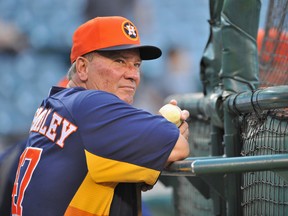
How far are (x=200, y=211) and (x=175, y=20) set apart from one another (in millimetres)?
7946

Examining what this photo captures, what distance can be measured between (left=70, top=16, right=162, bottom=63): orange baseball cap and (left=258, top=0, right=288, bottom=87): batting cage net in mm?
886

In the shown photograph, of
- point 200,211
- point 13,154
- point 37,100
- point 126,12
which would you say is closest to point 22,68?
point 37,100

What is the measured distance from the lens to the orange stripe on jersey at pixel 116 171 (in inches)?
93.0

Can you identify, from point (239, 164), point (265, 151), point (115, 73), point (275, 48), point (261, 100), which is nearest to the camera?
point (239, 164)

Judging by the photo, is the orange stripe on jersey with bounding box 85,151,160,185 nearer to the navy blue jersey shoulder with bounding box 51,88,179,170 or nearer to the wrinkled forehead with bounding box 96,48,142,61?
the navy blue jersey shoulder with bounding box 51,88,179,170

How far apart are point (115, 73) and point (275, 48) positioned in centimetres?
135

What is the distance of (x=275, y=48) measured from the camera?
3.75m

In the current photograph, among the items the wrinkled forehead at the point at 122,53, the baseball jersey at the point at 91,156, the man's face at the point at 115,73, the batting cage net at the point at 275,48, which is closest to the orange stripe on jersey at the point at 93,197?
the baseball jersey at the point at 91,156

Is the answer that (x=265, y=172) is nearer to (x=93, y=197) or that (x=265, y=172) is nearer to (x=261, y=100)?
(x=261, y=100)

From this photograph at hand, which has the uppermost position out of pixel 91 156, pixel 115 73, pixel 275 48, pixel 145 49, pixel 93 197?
pixel 275 48

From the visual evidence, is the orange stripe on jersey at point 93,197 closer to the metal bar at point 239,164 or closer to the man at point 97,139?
the man at point 97,139

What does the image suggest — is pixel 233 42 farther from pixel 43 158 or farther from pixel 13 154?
pixel 13 154

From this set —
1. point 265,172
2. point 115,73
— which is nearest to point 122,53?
point 115,73

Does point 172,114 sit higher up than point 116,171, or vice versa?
point 172,114
